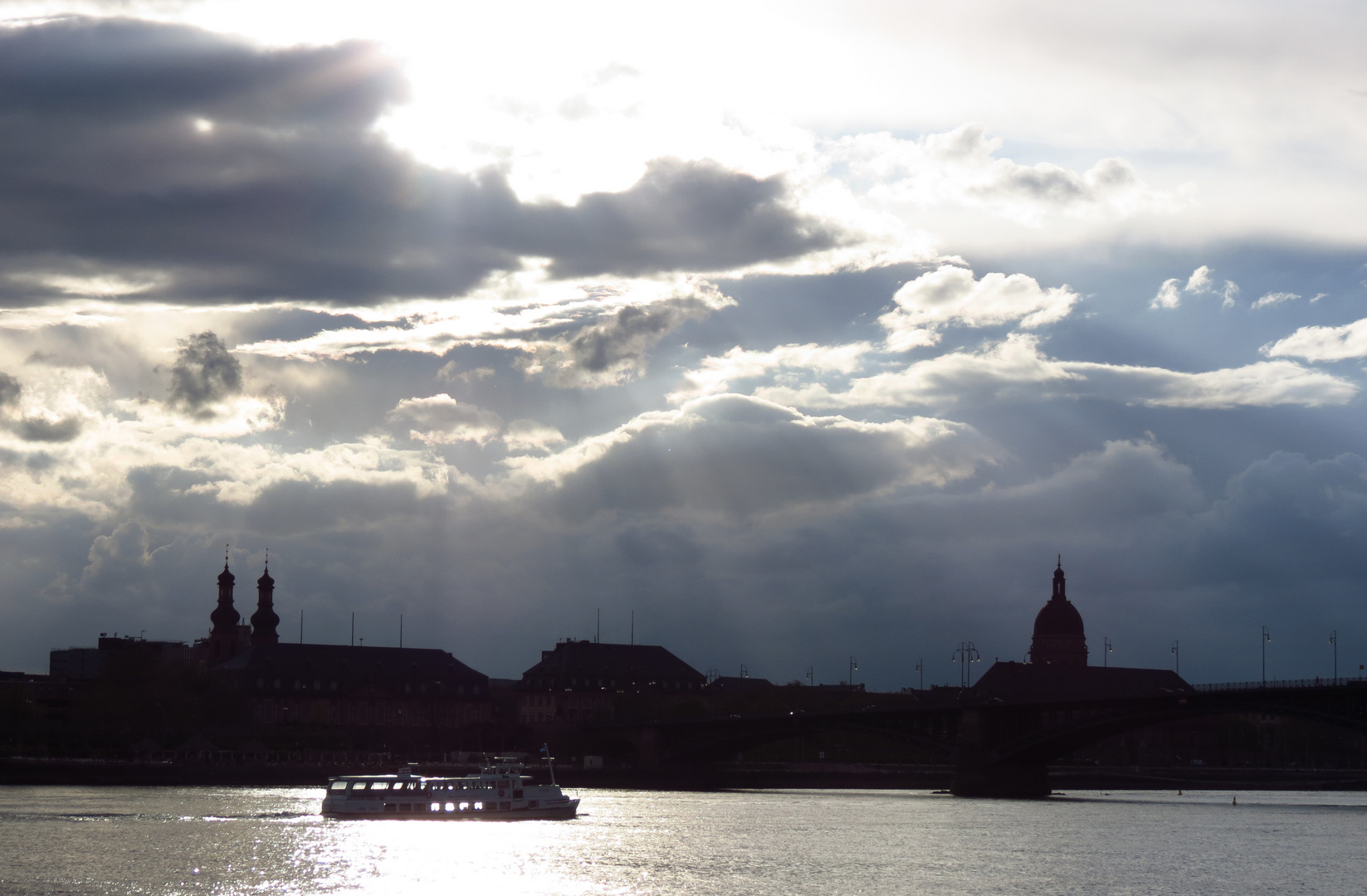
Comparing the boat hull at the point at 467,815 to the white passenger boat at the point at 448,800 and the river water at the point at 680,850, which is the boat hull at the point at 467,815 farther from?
the river water at the point at 680,850

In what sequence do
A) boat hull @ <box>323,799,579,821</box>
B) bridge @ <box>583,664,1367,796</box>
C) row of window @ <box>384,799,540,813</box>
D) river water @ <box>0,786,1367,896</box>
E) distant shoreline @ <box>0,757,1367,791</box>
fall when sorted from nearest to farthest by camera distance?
1. river water @ <box>0,786,1367,896</box>
2. boat hull @ <box>323,799,579,821</box>
3. row of window @ <box>384,799,540,813</box>
4. bridge @ <box>583,664,1367,796</box>
5. distant shoreline @ <box>0,757,1367,791</box>

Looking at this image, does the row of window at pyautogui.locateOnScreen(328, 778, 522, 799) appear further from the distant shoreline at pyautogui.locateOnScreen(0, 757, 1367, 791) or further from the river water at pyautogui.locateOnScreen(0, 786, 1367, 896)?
the distant shoreline at pyautogui.locateOnScreen(0, 757, 1367, 791)

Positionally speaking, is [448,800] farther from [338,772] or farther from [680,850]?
[338,772]

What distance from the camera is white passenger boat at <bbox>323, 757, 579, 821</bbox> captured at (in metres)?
126

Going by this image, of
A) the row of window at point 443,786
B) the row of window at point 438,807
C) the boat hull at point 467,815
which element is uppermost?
the row of window at point 443,786

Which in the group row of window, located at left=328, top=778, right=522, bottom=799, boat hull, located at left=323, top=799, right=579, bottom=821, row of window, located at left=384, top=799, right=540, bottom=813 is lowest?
boat hull, located at left=323, top=799, right=579, bottom=821

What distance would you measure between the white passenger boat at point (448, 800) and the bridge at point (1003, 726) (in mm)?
49846

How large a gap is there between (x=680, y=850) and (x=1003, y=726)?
78279 mm

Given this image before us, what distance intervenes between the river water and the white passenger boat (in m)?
1.56

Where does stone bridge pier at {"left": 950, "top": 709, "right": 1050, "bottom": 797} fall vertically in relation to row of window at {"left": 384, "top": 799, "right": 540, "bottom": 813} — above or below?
above

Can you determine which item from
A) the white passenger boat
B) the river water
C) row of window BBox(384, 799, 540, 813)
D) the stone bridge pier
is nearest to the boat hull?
the white passenger boat

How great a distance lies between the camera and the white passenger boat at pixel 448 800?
126375 mm

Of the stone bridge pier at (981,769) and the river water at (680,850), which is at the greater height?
the stone bridge pier at (981,769)

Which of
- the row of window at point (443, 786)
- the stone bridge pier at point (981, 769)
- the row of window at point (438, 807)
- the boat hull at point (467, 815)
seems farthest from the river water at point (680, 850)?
the stone bridge pier at point (981, 769)
